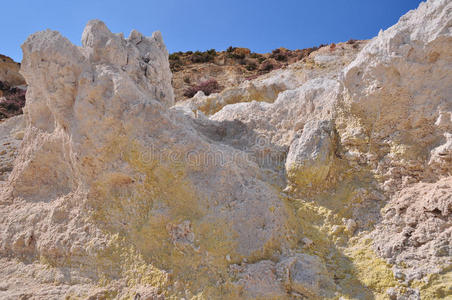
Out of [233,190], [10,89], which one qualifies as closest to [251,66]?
[10,89]

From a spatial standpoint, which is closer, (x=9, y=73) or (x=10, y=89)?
(x=10, y=89)

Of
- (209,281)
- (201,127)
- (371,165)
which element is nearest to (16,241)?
(209,281)

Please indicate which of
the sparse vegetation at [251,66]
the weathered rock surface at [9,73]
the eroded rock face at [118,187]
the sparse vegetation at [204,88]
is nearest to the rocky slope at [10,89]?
the weathered rock surface at [9,73]

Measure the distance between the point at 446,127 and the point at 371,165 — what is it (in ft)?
3.22

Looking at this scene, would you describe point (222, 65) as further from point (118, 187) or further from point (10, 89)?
point (118, 187)

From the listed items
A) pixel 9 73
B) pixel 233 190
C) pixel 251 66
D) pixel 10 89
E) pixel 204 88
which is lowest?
pixel 233 190

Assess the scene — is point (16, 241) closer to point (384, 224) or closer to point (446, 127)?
point (384, 224)

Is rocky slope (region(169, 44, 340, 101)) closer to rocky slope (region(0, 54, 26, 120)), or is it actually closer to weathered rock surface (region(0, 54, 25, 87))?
rocky slope (region(0, 54, 26, 120))

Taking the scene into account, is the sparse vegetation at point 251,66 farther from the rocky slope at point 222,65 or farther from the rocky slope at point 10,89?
the rocky slope at point 10,89

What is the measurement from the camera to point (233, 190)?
3.95 m

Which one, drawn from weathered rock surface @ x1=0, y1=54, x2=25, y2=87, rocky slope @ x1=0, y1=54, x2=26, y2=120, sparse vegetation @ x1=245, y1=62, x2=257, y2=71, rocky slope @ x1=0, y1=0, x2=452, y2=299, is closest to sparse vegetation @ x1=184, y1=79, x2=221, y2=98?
sparse vegetation @ x1=245, y1=62, x2=257, y2=71

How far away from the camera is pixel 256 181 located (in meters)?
4.20

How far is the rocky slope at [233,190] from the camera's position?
3240 millimetres

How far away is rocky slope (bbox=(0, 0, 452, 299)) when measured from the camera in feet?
10.6
